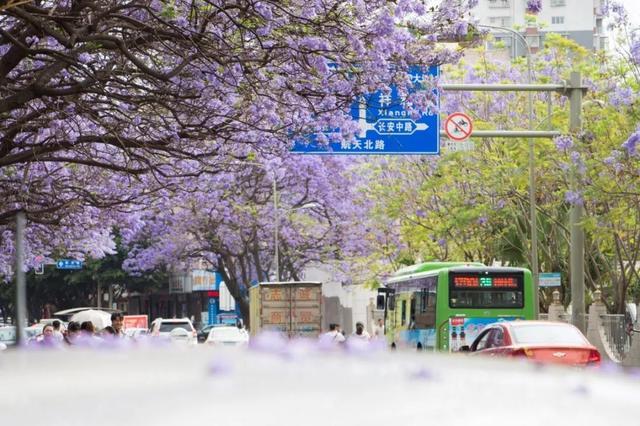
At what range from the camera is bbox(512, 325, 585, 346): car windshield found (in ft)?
55.1

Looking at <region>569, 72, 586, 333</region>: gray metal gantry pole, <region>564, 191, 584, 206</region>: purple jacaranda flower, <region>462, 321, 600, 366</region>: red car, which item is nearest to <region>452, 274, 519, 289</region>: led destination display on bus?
<region>569, 72, 586, 333</region>: gray metal gantry pole

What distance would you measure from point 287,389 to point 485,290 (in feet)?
82.5

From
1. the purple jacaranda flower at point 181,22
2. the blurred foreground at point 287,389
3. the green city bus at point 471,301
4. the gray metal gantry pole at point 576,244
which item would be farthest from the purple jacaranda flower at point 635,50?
the blurred foreground at point 287,389

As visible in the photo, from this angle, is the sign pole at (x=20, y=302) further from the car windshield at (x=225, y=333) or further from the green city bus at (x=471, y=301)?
the car windshield at (x=225, y=333)

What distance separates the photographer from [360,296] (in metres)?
73.8

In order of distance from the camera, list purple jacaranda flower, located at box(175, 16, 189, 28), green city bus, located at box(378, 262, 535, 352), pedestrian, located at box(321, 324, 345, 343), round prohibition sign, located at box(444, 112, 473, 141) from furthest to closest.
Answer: green city bus, located at box(378, 262, 535, 352) < round prohibition sign, located at box(444, 112, 473, 141) < purple jacaranda flower, located at box(175, 16, 189, 28) < pedestrian, located at box(321, 324, 345, 343)

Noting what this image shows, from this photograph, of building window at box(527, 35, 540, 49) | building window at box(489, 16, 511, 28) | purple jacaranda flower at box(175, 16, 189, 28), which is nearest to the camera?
purple jacaranda flower at box(175, 16, 189, 28)

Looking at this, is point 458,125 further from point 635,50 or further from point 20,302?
point 20,302

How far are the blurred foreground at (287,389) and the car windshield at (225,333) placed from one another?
1307 inches

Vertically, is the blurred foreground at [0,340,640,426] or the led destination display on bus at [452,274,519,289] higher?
the led destination display on bus at [452,274,519,289]

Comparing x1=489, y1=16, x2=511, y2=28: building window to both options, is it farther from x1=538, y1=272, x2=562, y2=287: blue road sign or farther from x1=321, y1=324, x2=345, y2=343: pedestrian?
x1=321, y1=324, x2=345, y2=343: pedestrian

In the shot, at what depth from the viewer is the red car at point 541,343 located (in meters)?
16.2

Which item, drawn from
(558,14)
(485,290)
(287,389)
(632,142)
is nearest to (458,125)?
(485,290)

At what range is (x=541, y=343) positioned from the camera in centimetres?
1672
